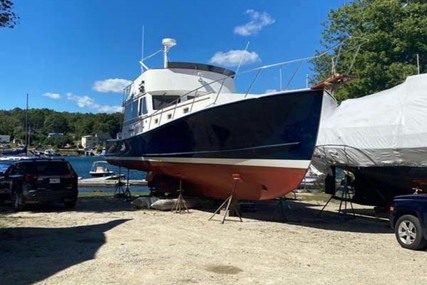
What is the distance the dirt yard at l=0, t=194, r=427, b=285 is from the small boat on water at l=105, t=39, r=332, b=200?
1.20m

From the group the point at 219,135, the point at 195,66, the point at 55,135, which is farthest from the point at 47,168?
the point at 55,135

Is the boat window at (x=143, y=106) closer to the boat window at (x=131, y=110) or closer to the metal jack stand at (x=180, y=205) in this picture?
the boat window at (x=131, y=110)

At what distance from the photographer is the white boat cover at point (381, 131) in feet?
42.9

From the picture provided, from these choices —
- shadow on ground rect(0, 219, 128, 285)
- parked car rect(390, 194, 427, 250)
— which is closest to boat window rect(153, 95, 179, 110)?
shadow on ground rect(0, 219, 128, 285)

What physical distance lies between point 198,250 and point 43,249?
2792 millimetres

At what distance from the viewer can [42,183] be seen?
15.2 m

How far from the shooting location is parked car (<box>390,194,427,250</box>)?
931 centimetres

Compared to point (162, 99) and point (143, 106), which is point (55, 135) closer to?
point (143, 106)

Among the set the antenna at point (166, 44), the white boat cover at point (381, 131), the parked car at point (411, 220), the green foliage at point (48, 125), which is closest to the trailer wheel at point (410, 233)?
the parked car at point (411, 220)

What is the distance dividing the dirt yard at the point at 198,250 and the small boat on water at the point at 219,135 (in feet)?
3.94

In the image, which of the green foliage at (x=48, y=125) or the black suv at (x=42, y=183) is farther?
the green foliage at (x=48, y=125)

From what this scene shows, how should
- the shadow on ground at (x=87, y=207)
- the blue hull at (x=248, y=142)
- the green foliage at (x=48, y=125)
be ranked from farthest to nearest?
the green foliage at (x=48, y=125) < the shadow on ground at (x=87, y=207) < the blue hull at (x=248, y=142)

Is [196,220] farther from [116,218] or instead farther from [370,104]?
[370,104]

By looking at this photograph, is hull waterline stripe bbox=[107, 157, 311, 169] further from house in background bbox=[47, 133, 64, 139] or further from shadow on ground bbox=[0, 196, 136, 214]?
house in background bbox=[47, 133, 64, 139]
